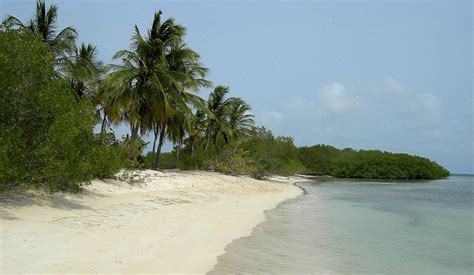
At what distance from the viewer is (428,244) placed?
1018 centimetres

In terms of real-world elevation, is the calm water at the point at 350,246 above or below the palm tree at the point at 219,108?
below

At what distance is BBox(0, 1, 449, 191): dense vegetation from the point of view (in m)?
8.74

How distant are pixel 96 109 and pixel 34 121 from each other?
1854 centimetres

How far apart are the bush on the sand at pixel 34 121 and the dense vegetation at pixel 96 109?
2 cm

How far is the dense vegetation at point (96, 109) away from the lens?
8742 millimetres

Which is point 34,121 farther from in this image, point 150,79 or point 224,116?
point 224,116

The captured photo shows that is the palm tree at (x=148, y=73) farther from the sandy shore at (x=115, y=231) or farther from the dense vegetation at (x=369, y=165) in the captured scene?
the dense vegetation at (x=369, y=165)

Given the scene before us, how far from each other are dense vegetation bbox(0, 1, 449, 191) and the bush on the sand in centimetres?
2

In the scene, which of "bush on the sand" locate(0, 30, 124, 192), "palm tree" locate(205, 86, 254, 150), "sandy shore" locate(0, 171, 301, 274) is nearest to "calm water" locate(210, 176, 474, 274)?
"sandy shore" locate(0, 171, 301, 274)

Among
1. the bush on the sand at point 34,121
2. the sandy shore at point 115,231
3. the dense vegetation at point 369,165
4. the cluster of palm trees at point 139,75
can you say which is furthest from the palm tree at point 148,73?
the dense vegetation at point 369,165

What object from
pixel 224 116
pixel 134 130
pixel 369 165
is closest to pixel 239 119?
pixel 224 116

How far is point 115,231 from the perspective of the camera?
26.0 feet

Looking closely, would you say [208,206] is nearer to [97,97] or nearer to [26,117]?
[26,117]

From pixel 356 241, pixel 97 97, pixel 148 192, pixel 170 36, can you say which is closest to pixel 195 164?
pixel 97 97
